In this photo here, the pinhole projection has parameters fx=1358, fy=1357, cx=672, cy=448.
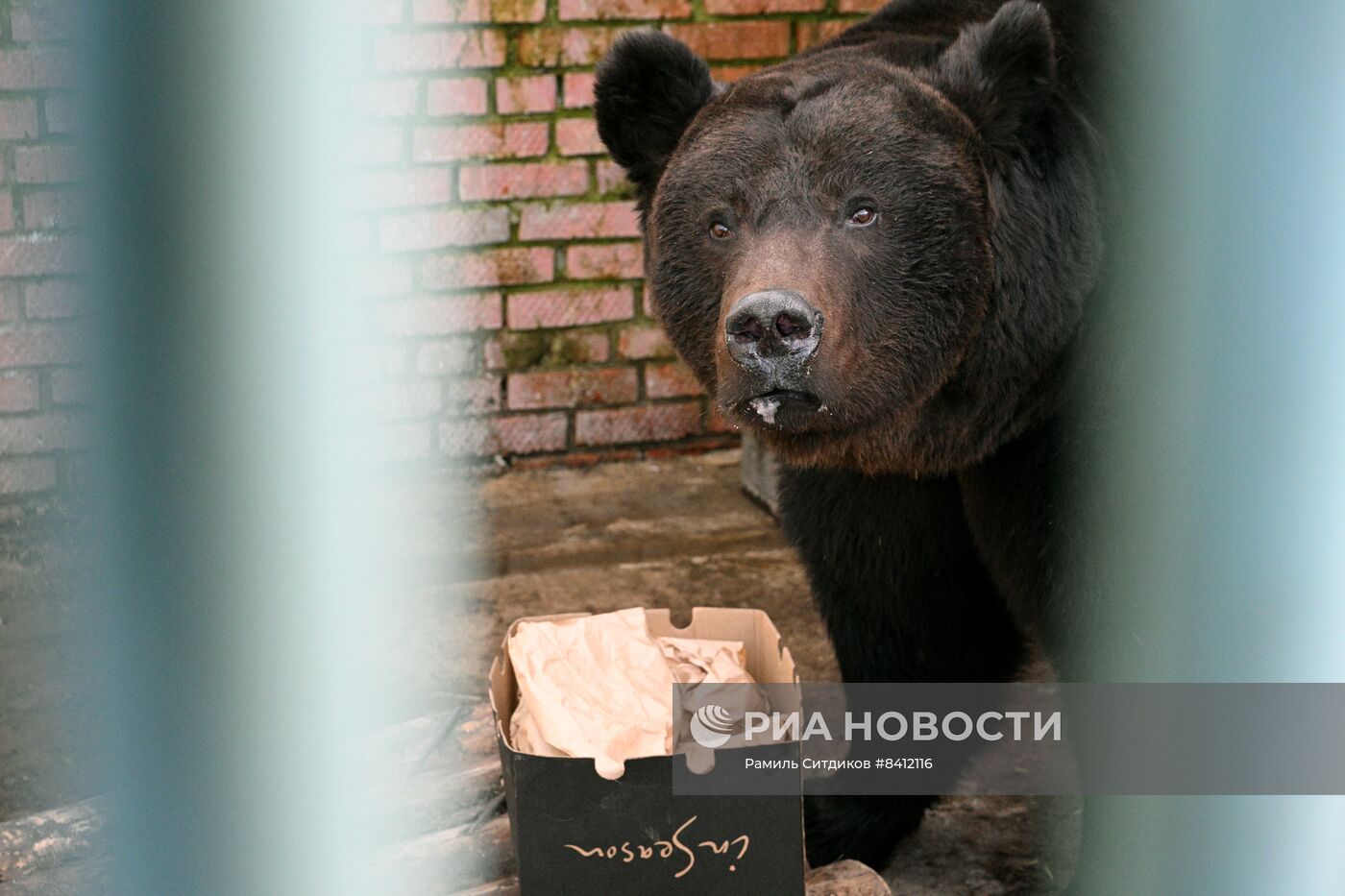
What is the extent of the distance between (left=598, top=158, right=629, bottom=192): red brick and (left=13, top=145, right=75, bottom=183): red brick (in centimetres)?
409

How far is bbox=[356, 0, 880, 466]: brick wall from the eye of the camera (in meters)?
4.49

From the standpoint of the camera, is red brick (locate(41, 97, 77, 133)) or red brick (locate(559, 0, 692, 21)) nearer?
red brick (locate(41, 97, 77, 133))

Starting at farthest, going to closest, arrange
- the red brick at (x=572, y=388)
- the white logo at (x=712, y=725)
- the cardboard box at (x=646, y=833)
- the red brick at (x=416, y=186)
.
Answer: the red brick at (x=572, y=388) < the red brick at (x=416, y=186) < the white logo at (x=712, y=725) < the cardboard box at (x=646, y=833)

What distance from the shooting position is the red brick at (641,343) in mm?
4898

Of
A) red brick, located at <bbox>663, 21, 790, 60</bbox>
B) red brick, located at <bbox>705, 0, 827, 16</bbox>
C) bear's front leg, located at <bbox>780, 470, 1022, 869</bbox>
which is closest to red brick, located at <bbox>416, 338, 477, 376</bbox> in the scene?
red brick, located at <bbox>663, 21, 790, 60</bbox>

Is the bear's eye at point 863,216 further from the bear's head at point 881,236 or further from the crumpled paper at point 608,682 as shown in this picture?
the crumpled paper at point 608,682

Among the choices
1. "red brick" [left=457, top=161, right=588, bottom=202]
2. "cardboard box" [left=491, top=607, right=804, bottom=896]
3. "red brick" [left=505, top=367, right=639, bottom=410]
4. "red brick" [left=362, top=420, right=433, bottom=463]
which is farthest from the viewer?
"red brick" [left=505, top=367, right=639, bottom=410]

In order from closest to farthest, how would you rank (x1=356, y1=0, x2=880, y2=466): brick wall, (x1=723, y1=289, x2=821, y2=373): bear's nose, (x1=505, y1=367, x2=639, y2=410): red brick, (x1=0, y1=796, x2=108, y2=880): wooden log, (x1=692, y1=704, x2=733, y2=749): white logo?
(x1=723, y1=289, x2=821, y2=373): bear's nose → (x1=692, y1=704, x2=733, y2=749): white logo → (x1=0, y1=796, x2=108, y2=880): wooden log → (x1=356, y1=0, x2=880, y2=466): brick wall → (x1=505, y1=367, x2=639, y2=410): red brick

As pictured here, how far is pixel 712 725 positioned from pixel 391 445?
1.44 metres

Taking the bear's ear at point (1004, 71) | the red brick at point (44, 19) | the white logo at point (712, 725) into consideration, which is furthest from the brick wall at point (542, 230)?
the red brick at point (44, 19)

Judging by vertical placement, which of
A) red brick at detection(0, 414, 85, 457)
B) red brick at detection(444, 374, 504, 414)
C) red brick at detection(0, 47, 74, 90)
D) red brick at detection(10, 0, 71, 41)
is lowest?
red brick at detection(444, 374, 504, 414)

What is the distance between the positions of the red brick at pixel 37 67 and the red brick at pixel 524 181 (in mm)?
4035

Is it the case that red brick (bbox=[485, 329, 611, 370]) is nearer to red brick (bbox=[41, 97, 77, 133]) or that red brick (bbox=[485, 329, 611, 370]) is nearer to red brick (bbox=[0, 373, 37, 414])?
red brick (bbox=[0, 373, 37, 414])

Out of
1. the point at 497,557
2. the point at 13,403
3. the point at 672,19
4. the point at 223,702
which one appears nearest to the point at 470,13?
the point at 672,19
